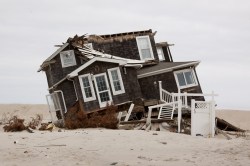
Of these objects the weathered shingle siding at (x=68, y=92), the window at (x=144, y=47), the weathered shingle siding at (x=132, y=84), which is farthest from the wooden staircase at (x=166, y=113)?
the window at (x=144, y=47)

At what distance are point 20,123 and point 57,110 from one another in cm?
948

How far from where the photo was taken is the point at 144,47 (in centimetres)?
3500

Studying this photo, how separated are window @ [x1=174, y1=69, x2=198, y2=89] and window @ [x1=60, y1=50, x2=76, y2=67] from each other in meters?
8.35

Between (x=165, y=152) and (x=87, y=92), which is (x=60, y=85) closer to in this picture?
(x=87, y=92)

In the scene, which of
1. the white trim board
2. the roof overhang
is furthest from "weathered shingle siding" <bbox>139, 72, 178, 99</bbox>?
the roof overhang

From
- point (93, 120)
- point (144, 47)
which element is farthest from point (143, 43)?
point (93, 120)

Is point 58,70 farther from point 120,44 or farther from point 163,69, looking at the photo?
point 163,69

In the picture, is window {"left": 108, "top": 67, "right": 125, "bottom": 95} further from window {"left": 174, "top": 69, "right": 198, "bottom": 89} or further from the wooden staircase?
window {"left": 174, "top": 69, "right": 198, "bottom": 89}

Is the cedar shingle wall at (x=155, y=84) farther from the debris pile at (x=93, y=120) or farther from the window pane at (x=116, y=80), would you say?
the debris pile at (x=93, y=120)

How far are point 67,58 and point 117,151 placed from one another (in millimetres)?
19048

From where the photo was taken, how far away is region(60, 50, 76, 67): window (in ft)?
101

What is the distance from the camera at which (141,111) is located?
28406 millimetres

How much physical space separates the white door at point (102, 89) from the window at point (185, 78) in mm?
6676

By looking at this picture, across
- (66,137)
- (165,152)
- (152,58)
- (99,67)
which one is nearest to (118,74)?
(99,67)
